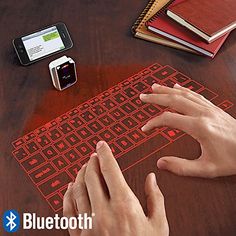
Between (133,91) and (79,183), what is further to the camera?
(133,91)

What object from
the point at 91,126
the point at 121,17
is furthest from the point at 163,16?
the point at 91,126

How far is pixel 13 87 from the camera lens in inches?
46.5

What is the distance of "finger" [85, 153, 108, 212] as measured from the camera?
2.56 feet

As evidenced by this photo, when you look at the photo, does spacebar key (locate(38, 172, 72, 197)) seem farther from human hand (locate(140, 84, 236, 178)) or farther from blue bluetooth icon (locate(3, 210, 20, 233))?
human hand (locate(140, 84, 236, 178))

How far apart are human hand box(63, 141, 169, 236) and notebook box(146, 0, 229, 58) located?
54 cm

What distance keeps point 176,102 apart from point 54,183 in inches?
13.6

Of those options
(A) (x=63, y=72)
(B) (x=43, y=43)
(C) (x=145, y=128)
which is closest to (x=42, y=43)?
(B) (x=43, y=43)

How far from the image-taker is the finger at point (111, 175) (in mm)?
785

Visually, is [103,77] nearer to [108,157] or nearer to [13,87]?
[13,87]

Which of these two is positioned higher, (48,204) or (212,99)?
(212,99)

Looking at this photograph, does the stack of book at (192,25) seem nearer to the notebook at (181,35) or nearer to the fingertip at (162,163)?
the notebook at (181,35)

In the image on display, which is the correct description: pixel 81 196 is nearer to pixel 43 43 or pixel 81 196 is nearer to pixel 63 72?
pixel 63 72

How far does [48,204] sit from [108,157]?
0.18 meters

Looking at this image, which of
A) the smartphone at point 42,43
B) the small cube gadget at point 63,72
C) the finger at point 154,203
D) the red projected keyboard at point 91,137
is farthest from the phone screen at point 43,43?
the finger at point 154,203
